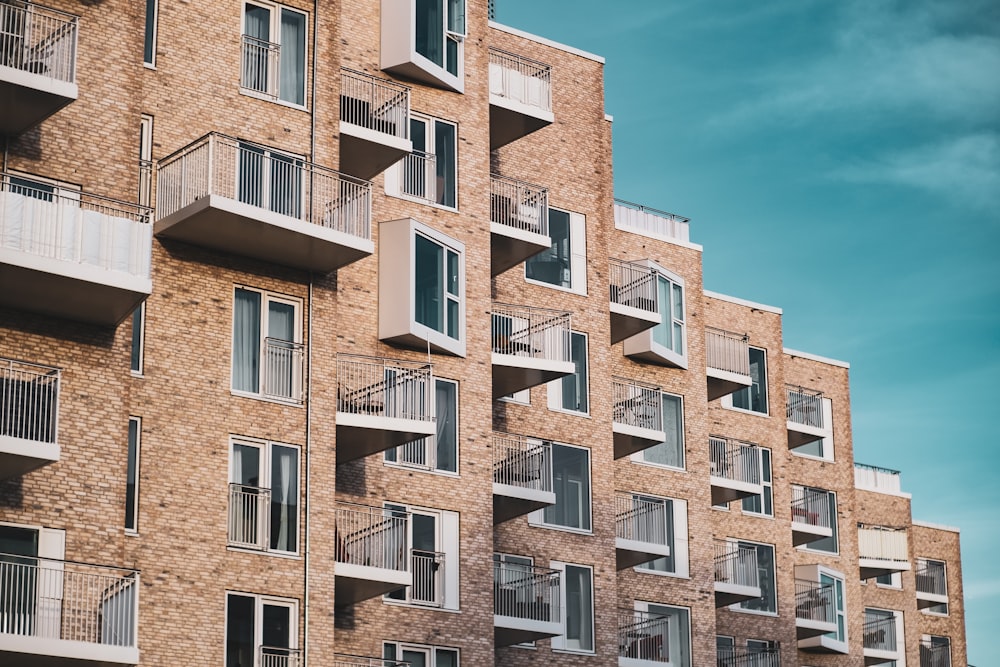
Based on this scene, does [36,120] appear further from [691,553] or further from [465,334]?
[691,553]

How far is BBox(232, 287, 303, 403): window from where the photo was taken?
31.7 m

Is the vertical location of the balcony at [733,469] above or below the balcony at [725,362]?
below

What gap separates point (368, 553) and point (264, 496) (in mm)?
3603

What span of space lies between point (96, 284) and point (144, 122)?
506cm

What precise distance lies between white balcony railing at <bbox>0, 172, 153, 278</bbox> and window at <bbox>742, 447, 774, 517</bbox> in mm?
26331

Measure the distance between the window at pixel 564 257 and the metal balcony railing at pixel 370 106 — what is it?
23.2 feet

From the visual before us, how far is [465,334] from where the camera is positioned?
3772cm

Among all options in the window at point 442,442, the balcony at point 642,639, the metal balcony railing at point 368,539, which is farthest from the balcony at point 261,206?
the balcony at point 642,639

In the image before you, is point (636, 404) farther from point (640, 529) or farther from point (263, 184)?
point (263, 184)

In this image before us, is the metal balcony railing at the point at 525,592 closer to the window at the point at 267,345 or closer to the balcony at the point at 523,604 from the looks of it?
the balcony at the point at 523,604

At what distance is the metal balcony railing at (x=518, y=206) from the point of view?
40.7 m

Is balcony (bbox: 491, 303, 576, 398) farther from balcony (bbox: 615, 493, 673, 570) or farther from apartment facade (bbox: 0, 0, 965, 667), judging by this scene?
balcony (bbox: 615, 493, 673, 570)

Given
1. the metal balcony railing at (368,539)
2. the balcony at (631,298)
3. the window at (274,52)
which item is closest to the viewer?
the window at (274,52)

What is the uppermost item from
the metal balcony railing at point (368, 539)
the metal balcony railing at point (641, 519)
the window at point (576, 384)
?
the window at point (576, 384)
